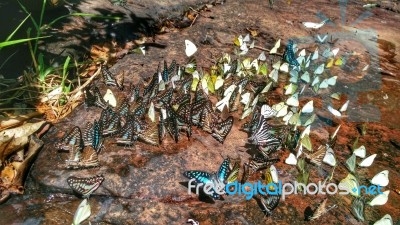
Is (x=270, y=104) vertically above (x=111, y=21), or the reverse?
(x=111, y=21)

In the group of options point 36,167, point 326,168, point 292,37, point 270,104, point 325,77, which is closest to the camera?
point 36,167

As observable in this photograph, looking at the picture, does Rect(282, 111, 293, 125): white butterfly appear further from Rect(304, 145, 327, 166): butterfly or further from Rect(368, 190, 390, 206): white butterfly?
Rect(368, 190, 390, 206): white butterfly

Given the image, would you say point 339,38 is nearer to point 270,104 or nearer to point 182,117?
point 270,104

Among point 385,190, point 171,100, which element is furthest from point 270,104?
point 385,190

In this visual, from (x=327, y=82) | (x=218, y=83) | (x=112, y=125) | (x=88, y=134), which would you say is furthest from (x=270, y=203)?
(x=327, y=82)

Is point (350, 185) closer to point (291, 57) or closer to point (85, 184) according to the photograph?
point (85, 184)

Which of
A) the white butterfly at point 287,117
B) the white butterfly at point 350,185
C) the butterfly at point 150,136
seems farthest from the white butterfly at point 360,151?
the butterfly at point 150,136

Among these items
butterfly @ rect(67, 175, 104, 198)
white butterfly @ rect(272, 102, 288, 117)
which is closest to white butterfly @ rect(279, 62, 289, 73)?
white butterfly @ rect(272, 102, 288, 117)
